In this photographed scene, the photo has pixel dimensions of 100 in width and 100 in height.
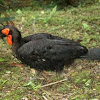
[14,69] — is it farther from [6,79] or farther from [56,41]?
[56,41]

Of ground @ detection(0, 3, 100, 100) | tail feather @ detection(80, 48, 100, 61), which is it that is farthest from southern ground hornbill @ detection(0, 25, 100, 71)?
ground @ detection(0, 3, 100, 100)

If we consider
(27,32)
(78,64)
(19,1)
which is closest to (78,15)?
(27,32)

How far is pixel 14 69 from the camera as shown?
167 inches

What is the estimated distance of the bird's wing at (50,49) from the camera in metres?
3.60

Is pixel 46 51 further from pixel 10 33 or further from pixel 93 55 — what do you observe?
pixel 93 55

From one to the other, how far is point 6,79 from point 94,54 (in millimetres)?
1883

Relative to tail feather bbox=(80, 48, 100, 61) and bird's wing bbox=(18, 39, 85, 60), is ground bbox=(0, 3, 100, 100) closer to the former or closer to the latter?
tail feather bbox=(80, 48, 100, 61)

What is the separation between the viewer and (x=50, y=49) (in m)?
3.62

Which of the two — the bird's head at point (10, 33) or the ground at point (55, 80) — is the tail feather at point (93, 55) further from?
the bird's head at point (10, 33)

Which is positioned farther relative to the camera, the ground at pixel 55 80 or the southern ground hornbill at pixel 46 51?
the southern ground hornbill at pixel 46 51

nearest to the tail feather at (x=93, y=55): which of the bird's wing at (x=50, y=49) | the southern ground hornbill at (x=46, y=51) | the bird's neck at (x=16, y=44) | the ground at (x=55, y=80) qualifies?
the southern ground hornbill at (x=46, y=51)

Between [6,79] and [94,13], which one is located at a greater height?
[94,13]

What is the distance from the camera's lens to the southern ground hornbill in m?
3.61

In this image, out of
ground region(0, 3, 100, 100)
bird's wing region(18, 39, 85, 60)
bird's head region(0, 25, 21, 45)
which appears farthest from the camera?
bird's head region(0, 25, 21, 45)
